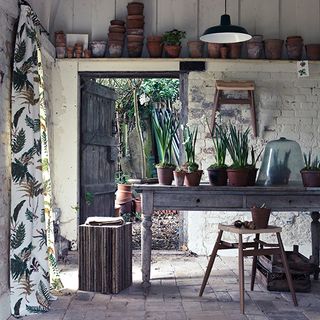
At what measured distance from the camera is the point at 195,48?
5.90 m

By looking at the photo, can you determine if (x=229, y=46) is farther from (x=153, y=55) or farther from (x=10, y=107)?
(x=10, y=107)

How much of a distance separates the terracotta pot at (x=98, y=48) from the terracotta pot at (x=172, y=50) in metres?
0.69

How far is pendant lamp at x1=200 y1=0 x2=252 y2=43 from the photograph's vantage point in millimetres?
4500

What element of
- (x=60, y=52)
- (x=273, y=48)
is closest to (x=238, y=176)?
(x=273, y=48)

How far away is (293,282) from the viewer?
4.25 m

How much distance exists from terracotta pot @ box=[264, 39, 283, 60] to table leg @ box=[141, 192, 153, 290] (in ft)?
8.58

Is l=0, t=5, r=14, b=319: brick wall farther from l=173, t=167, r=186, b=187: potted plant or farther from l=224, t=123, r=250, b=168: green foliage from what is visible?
l=224, t=123, r=250, b=168: green foliage

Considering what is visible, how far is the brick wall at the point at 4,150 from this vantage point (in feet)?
11.6

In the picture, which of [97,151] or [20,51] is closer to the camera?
[20,51]

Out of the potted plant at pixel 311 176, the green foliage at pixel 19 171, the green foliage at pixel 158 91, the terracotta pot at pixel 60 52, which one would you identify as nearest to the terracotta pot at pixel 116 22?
the terracotta pot at pixel 60 52

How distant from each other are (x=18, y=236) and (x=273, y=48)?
12.0 feet

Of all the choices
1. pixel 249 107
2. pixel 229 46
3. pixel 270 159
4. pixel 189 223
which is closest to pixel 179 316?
pixel 270 159

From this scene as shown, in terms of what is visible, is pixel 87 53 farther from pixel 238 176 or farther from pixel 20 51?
pixel 238 176

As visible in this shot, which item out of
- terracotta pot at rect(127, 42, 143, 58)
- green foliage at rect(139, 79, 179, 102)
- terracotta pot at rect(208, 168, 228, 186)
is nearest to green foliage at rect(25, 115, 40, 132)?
terracotta pot at rect(208, 168, 228, 186)
